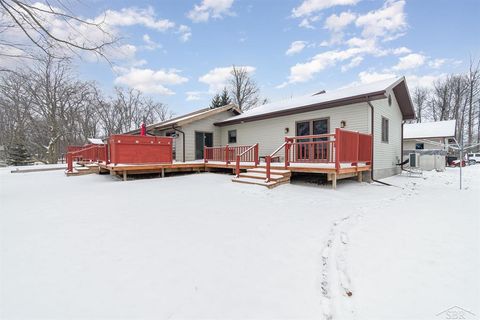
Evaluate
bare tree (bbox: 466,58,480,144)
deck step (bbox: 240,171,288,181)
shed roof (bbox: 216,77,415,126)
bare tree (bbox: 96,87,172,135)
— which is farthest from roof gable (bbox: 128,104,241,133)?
bare tree (bbox: 466,58,480,144)

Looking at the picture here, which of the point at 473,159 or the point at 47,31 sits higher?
the point at 47,31

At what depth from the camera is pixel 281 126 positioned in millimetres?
11000

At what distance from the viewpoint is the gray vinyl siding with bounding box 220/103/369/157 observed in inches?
338

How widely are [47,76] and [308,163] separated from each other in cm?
2315

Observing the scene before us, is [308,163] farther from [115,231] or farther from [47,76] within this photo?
[47,76]

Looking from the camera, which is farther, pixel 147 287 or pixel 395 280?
pixel 395 280

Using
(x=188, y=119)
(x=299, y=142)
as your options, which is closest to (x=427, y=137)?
(x=299, y=142)

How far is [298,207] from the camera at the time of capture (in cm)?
483

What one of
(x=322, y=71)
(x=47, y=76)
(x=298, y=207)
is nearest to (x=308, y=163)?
(x=298, y=207)

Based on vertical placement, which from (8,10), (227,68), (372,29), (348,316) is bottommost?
(348,316)

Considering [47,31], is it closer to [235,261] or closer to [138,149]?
[138,149]

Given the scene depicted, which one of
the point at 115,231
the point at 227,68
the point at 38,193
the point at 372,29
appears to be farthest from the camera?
the point at 227,68

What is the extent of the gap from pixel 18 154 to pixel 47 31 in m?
22.4

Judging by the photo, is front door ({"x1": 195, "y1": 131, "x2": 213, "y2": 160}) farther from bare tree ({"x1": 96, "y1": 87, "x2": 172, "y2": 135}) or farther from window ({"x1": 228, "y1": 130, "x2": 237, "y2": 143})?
bare tree ({"x1": 96, "y1": 87, "x2": 172, "y2": 135})
